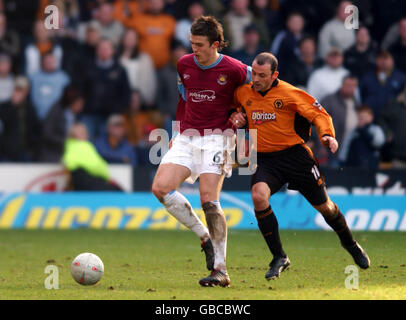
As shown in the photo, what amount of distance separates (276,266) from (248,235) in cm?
458

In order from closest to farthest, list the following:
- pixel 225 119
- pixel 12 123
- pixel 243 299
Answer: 1. pixel 243 299
2. pixel 225 119
3. pixel 12 123

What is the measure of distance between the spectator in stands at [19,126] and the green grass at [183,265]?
6.33ft

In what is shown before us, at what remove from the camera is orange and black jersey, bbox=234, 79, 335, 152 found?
794 centimetres

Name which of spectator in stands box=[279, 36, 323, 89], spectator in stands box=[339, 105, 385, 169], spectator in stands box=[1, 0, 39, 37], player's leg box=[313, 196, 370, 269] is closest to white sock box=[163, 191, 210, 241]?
player's leg box=[313, 196, 370, 269]

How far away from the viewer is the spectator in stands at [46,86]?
572 inches

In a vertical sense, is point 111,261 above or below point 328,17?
below

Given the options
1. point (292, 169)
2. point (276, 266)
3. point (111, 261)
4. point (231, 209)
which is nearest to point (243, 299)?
point (276, 266)

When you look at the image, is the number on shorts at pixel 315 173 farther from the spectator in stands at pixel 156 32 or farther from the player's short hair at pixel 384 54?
the spectator in stands at pixel 156 32

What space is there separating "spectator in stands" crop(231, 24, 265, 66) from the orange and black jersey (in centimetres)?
619

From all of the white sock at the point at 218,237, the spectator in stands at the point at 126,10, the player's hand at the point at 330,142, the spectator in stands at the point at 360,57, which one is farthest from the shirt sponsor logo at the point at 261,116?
the spectator in stands at the point at 126,10

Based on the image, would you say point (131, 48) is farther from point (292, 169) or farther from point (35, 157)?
point (292, 169)

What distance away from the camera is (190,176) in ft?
26.7

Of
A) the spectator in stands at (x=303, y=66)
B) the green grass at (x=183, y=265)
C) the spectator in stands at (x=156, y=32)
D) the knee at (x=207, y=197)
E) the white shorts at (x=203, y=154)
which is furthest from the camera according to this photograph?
the spectator in stands at (x=156, y=32)

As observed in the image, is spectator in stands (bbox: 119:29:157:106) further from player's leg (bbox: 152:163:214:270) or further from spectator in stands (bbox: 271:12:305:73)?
player's leg (bbox: 152:163:214:270)
